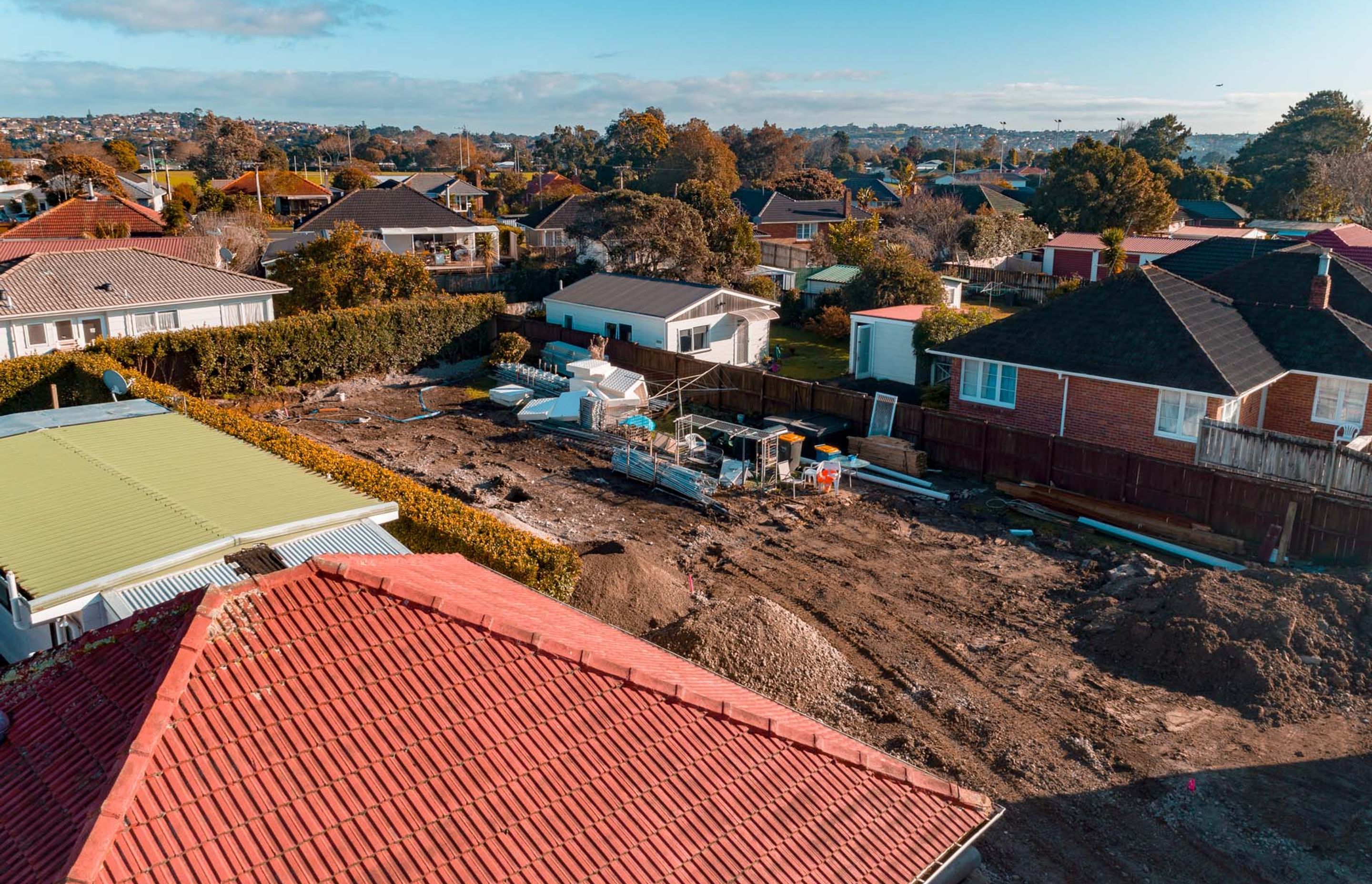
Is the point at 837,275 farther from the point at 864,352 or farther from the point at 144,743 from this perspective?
the point at 144,743

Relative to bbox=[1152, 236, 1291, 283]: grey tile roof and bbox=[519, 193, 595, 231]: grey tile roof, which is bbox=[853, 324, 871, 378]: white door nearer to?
bbox=[1152, 236, 1291, 283]: grey tile roof

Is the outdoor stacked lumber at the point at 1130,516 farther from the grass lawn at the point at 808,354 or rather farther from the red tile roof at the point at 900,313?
the grass lawn at the point at 808,354

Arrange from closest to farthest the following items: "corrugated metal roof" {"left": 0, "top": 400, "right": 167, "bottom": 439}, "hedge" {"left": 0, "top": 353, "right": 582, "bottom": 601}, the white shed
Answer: "hedge" {"left": 0, "top": 353, "right": 582, "bottom": 601}, "corrugated metal roof" {"left": 0, "top": 400, "right": 167, "bottom": 439}, the white shed

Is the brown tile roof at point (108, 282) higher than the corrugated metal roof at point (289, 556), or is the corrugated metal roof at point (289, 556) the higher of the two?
the brown tile roof at point (108, 282)

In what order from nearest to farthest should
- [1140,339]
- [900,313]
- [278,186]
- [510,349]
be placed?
[1140,339]
[900,313]
[510,349]
[278,186]

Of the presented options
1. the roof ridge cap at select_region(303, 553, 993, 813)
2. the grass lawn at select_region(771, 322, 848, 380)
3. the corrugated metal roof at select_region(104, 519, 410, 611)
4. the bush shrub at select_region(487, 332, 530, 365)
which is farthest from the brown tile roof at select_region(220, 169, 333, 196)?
the roof ridge cap at select_region(303, 553, 993, 813)

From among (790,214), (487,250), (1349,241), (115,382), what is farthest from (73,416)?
(790,214)

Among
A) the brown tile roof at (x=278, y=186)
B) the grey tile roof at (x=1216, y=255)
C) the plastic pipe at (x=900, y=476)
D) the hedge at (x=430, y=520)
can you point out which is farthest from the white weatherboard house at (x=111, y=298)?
the brown tile roof at (x=278, y=186)
